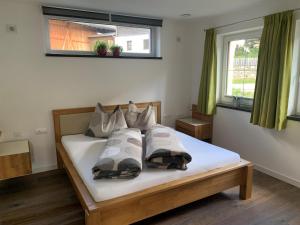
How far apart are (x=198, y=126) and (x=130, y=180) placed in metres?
2.10

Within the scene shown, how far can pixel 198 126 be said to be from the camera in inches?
148

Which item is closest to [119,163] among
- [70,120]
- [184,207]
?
[184,207]

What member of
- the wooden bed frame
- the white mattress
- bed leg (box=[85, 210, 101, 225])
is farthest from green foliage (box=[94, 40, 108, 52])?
bed leg (box=[85, 210, 101, 225])

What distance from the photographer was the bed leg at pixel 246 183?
96.1 inches

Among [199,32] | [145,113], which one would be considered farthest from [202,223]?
[199,32]

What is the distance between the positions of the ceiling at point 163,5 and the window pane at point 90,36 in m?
0.33

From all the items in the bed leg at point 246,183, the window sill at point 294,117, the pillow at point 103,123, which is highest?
the window sill at point 294,117

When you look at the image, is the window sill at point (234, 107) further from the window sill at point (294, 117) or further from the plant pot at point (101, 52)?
the plant pot at point (101, 52)

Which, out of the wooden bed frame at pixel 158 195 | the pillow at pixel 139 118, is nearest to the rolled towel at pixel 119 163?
the wooden bed frame at pixel 158 195

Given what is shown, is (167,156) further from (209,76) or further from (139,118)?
(209,76)

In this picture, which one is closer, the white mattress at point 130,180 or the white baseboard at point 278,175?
the white mattress at point 130,180

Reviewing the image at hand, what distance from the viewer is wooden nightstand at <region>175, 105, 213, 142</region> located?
3.77m

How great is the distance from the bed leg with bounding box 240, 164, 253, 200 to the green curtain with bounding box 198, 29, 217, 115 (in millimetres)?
1488

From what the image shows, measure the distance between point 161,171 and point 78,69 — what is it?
1.99 metres
